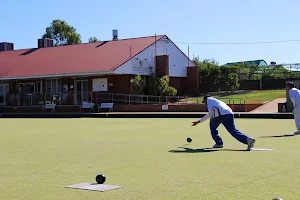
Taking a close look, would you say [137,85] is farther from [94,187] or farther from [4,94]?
[94,187]

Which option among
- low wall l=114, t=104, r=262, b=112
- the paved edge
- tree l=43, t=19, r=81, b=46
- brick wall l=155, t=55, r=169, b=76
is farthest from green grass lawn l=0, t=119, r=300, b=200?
tree l=43, t=19, r=81, b=46

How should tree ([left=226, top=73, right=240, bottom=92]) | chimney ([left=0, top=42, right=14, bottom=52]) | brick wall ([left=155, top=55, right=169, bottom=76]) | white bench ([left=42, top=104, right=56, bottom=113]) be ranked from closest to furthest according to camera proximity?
white bench ([left=42, top=104, right=56, bottom=113]), brick wall ([left=155, top=55, right=169, bottom=76]), tree ([left=226, top=73, right=240, bottom=92]), chimney ([left=0, top=42, right=14, bottom=52])

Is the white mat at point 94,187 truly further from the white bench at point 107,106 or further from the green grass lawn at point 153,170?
the white bench at point 107,106

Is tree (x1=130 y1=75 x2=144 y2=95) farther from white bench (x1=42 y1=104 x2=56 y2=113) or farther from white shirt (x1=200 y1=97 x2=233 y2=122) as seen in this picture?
white shirt (x1=200 y1=97 x2=233 y2=122)

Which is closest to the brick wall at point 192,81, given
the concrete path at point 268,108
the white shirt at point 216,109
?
the concrete path at point 268,108

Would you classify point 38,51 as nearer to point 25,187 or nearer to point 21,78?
point 21,78

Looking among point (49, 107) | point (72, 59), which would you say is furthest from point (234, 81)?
point (49, 107)

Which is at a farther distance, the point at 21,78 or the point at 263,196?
the point at 21,78

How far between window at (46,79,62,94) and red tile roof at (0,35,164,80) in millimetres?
1205

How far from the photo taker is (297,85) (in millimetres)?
28719

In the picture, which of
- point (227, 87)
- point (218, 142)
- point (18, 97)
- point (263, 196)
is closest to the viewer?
point (263, 196)

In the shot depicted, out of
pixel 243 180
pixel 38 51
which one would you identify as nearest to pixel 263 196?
pixel 243 180

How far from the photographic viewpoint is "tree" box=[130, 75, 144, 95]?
37344 millimetres

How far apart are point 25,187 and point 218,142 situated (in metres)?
5.48
